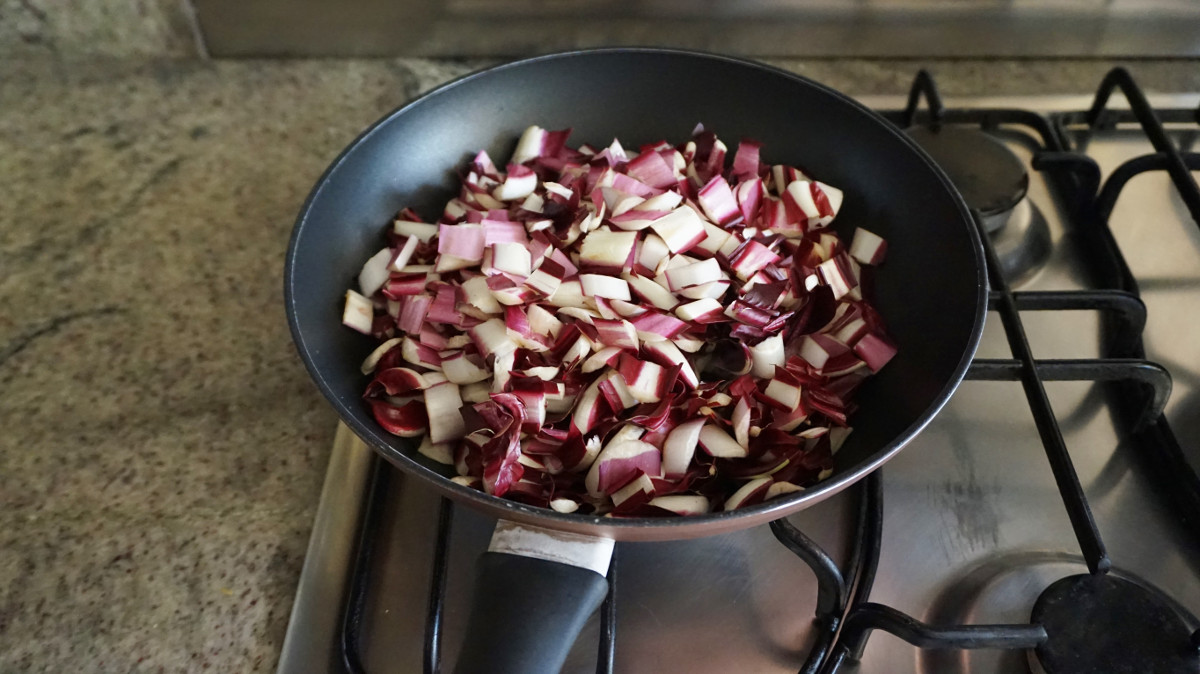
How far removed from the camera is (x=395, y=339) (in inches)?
26.8

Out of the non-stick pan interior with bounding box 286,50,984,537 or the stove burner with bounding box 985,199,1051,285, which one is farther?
the stove burner with bounding box 985,199,1051,285

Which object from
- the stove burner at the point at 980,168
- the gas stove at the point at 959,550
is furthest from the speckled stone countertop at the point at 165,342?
the stove burner at the point at 980,168

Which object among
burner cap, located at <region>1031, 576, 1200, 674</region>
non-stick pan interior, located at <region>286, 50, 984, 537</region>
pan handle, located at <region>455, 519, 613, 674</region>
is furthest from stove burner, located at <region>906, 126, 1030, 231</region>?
pan handle, located at <region>455, 519, 613, 674</region>

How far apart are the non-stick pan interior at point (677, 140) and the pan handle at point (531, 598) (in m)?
0.06

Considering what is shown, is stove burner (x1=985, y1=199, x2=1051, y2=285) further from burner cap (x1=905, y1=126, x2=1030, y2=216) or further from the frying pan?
the frying pan

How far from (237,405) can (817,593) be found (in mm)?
521

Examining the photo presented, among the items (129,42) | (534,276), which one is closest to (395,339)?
(534,276)

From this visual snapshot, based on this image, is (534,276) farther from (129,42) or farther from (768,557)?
(129,42)

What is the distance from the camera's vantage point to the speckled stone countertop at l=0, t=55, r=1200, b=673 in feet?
2.02

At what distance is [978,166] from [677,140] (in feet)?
1.03

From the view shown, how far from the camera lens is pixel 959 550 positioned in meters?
0.64

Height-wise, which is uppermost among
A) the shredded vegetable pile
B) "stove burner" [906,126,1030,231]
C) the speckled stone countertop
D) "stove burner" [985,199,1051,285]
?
"stove burner" [906,126,1030,231]

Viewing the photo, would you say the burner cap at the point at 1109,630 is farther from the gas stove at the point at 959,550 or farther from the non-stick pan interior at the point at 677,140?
the non-stick pan interior at the point at 677,140

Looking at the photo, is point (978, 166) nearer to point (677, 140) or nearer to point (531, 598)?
point (677, 140)
